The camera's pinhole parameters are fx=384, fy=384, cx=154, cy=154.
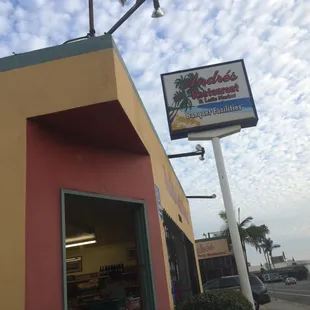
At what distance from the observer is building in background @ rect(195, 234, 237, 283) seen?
125 feet

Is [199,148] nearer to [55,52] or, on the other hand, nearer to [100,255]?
[100,255]

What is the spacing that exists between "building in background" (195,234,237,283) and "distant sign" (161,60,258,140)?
26.2 m

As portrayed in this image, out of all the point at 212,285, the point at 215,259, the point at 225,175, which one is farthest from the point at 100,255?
the point at 215,259

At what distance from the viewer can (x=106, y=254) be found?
1315 centimetres

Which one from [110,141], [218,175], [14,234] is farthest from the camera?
[218,175]

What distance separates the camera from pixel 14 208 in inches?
204

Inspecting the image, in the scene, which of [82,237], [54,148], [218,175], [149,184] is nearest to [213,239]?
[218,175]

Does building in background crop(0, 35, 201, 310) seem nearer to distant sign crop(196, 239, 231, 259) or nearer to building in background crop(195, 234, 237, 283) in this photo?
distant sign crop(196, 239, 231, 259)

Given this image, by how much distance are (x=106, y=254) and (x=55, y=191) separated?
26.1 feet

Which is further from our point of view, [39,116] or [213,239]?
[213,239]

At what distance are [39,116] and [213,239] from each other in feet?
117

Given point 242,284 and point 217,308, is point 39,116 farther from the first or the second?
point 242,284

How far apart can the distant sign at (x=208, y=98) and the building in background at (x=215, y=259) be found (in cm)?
2619

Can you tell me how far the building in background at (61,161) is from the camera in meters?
5.08
